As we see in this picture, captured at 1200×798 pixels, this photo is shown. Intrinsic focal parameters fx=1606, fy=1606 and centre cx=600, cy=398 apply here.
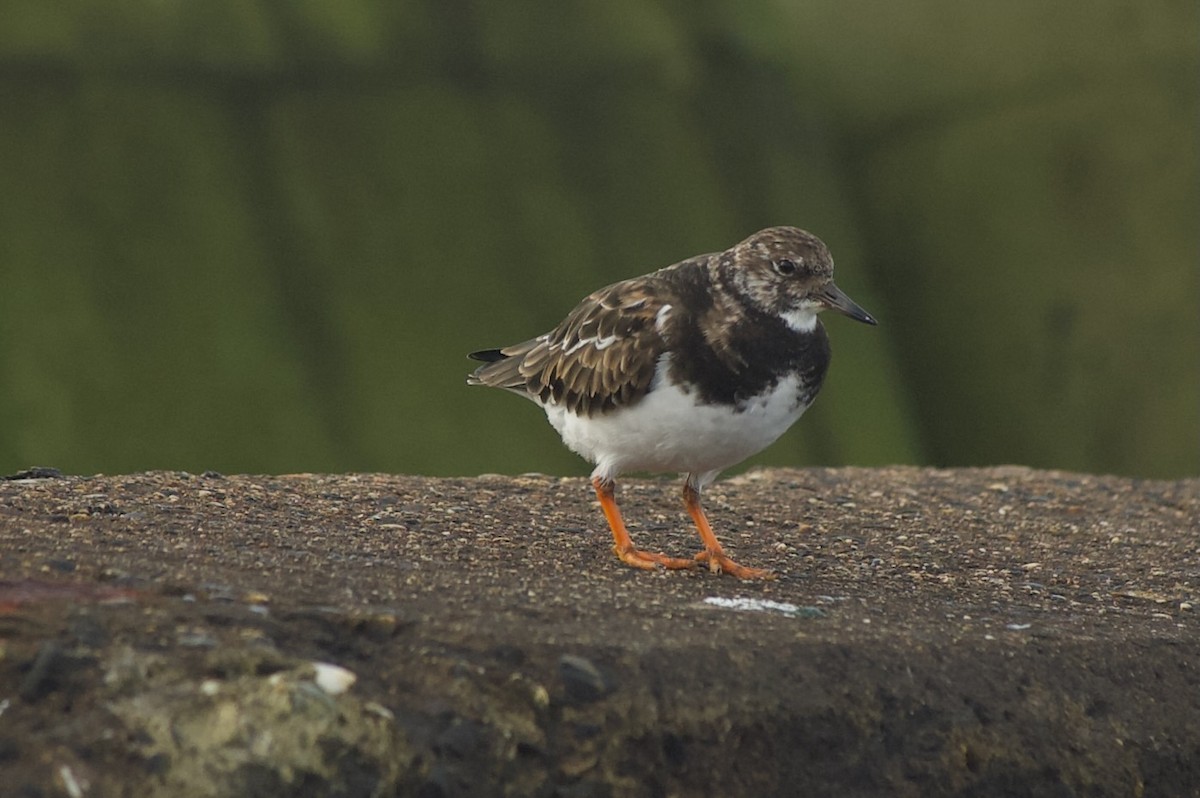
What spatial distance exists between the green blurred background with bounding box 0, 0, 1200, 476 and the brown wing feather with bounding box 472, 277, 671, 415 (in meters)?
2.92

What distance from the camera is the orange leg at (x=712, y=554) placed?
13.7 feet

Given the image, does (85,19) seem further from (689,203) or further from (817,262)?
(817,262)

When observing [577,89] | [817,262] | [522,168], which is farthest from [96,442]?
[817,262]

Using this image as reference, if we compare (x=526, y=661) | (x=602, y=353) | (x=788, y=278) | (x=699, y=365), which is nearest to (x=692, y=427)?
(x=699, y=365)

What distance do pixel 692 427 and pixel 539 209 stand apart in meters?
4.14

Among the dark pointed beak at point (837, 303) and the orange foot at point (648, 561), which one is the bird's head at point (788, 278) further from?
the orange foot at point (648, 561)

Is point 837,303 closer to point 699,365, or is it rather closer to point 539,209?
point 699,365

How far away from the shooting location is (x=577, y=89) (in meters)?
8.05

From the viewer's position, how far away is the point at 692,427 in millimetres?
3961

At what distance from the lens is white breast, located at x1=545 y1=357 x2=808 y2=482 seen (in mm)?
3947

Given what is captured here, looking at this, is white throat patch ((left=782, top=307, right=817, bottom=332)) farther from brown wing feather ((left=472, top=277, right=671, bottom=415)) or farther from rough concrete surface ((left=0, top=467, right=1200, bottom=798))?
rough concrete surface ((left=0, top=467, right=1200, bottom=798))

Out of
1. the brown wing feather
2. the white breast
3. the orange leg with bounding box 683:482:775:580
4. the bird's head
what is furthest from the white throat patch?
the orange leg with bounding box 683:482:775:580

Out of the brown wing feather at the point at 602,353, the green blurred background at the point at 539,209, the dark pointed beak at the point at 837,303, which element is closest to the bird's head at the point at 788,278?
the dark pointed beak at the point at 837,303

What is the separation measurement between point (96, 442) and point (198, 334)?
2.13 feet
